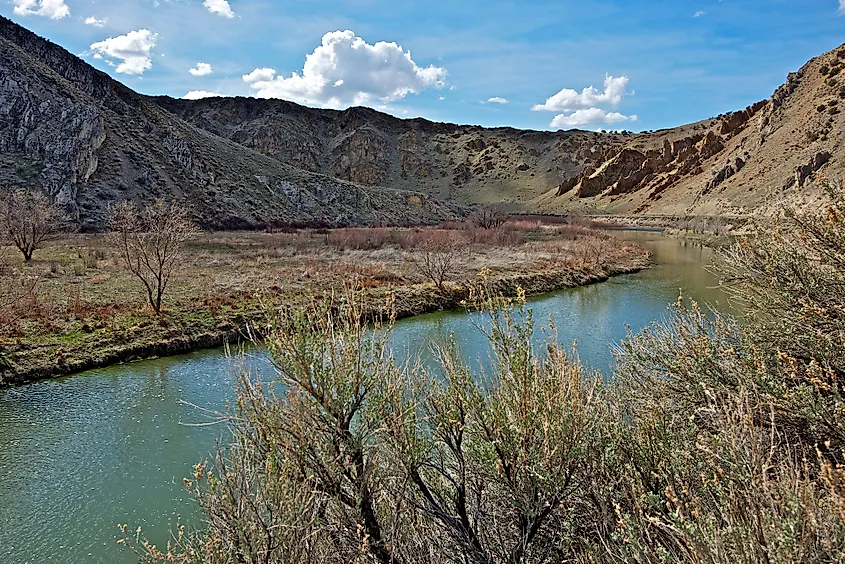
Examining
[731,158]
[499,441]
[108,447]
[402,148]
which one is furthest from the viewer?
[402,148]

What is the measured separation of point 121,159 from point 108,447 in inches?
1795

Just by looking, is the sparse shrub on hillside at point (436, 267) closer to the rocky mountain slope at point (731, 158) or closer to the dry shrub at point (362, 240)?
the dry shrub at point (362, 240)

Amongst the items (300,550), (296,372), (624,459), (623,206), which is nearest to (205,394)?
(296,372)

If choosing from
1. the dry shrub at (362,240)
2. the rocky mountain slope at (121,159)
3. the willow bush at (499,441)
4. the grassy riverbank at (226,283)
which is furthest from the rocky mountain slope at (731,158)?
the willow bush at (499,441)

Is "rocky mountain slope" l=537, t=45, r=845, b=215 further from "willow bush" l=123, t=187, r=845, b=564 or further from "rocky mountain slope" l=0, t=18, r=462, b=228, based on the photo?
"willow bush" l=123, t=187, r=845, b=564

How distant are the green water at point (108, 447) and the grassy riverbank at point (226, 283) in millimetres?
1063

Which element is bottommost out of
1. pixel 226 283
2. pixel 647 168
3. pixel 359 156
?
pixel 226 283

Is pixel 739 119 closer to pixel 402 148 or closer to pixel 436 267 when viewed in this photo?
pixel 402 148

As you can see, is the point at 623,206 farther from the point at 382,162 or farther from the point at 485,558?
the point at 485,558

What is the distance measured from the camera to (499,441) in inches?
201

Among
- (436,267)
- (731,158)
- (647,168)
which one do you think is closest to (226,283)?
(436,267)

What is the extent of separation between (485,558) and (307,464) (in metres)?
1.91

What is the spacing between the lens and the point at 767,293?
6578 millimetres

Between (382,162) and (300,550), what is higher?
(382,162)
